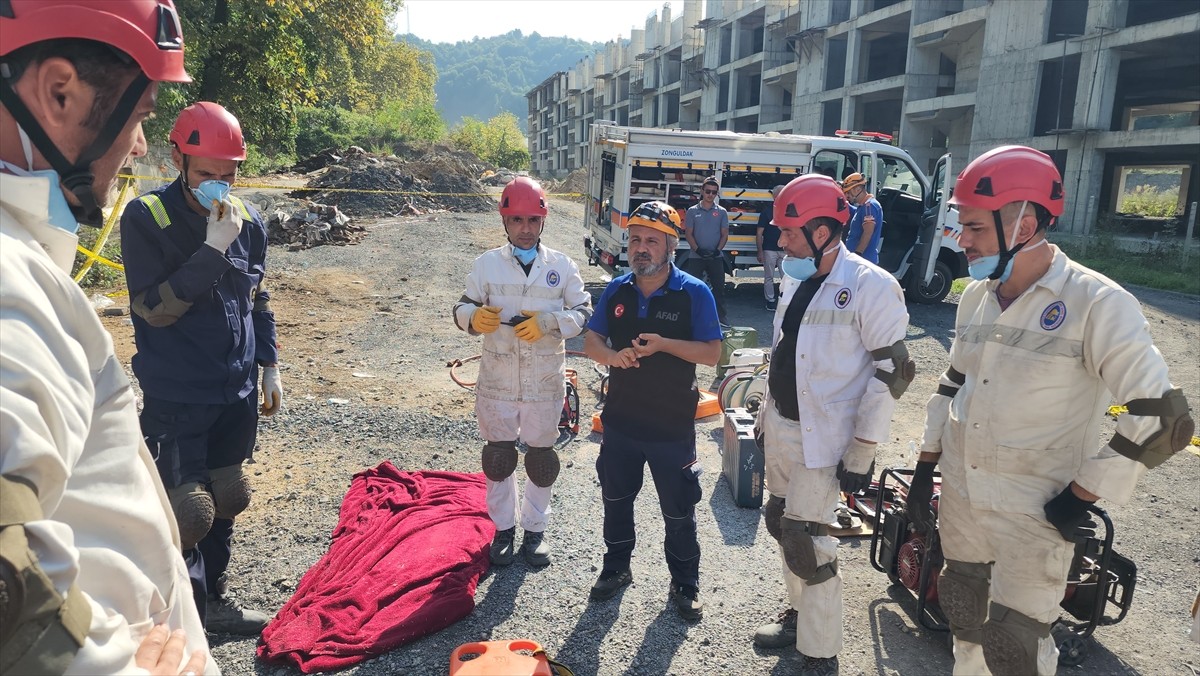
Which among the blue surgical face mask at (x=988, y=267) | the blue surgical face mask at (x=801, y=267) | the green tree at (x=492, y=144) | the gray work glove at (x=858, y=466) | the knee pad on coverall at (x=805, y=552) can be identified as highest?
the green tree at (x=492, y=144)

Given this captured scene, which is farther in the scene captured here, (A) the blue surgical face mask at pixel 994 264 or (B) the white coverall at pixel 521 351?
(B) the white coverall at pixel 521 351

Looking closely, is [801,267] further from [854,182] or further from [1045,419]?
[854,182]

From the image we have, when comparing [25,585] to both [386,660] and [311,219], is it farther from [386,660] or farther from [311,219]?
[311,219]

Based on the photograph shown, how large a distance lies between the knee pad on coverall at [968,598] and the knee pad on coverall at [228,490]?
3.36 m

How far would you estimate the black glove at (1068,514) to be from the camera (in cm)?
260

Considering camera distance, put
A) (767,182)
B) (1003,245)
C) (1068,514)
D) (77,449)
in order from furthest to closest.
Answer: (767,182)
(1003,245)
(1068,514)
(77,449)

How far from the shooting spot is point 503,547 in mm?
4348

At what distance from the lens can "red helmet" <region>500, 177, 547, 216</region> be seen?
419 cm

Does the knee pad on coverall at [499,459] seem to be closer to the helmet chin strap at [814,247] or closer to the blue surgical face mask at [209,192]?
the blue surgical face mask at [209,192]

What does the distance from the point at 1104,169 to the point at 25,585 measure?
106 feet

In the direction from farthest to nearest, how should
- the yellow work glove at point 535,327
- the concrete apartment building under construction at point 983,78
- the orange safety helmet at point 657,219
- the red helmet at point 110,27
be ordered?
the concrete apartment building under construction at point 983,78, the yellow work glove at point 535,327, the orange safety helmet at point 657,219, the red helmet at point 110,27

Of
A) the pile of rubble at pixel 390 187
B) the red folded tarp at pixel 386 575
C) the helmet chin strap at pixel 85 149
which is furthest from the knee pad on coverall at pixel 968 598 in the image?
the pile of rubble at pixel 390 187

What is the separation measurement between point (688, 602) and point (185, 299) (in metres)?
2.95

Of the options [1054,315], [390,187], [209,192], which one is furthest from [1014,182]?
[390,187]
